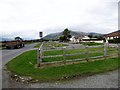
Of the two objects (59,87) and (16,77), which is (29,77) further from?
(59,87)

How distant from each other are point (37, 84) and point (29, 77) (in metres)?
1.16

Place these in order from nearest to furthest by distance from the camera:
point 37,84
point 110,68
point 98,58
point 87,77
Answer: point 37,84
point 87,77
point 110,68
point 98,58

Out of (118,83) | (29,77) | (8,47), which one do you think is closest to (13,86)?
(29,77)

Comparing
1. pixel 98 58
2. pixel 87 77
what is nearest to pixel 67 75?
pixel 87 77

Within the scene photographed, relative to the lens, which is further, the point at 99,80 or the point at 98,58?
the point at 98,58

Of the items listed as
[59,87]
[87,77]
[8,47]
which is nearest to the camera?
[59,87]

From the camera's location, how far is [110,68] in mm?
10078

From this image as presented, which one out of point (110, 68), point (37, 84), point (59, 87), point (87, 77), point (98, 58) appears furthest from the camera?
point (98, 58)

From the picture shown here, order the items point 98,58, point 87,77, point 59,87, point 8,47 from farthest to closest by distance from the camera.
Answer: point 8,47 < point 98,58 < point 87,77 < point 59,87

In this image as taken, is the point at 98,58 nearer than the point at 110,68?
No

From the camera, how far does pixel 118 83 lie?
692 centimetres

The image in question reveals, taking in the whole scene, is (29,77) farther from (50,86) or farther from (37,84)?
(50,86)

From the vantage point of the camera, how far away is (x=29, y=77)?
323 inches

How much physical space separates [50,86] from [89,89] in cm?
159
